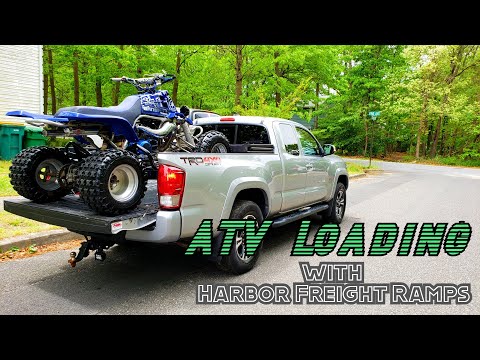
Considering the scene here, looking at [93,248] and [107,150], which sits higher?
[107,150]

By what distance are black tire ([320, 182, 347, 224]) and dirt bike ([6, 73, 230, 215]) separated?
2.33 metres

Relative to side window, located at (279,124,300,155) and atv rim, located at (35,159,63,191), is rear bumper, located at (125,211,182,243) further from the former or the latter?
side window, located at (279,124,300,155)

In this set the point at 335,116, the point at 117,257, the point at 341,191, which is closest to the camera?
the point at 117,257

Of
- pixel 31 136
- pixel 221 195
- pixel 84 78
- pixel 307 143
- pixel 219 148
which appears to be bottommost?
pixel 221 195

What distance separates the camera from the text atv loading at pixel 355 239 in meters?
4.04

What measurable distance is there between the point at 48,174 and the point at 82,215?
1114 millimetres

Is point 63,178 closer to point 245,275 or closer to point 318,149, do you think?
point 245,275

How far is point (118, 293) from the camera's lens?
12.6 feet

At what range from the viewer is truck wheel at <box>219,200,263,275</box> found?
4.17 meters

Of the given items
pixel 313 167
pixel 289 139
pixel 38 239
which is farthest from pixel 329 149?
pixel 38 239

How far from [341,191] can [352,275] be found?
9.40 ft

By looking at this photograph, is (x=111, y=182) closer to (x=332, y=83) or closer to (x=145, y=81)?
(x=145, y=81)

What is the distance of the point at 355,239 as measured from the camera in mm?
6273

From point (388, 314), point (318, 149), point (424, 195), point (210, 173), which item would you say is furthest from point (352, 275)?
point (424, 195)
